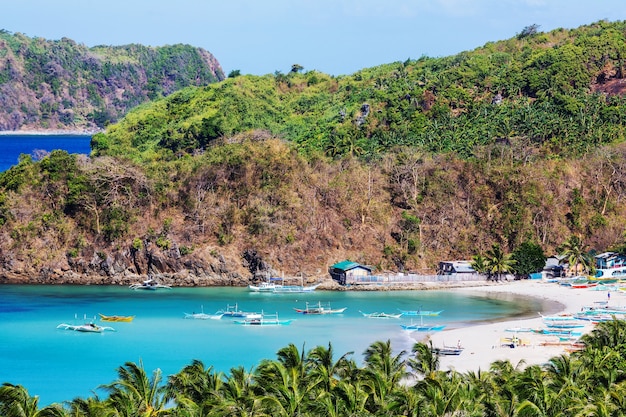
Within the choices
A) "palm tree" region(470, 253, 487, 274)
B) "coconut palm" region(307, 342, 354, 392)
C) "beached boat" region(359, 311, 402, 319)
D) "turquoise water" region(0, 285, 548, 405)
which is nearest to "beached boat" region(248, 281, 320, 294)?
"turquoise water" region(0, 285, 548, 405)

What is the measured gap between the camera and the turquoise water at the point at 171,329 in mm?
62562

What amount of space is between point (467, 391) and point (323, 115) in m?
105

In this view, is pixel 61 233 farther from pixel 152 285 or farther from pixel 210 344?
pixel 210 344

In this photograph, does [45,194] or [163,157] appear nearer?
[45,194]

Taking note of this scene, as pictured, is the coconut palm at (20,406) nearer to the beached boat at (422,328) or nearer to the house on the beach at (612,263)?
the beached boat at (422,328)

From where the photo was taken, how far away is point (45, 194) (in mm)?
100062

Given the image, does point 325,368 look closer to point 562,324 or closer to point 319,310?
point 562,324

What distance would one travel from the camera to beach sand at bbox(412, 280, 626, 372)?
6238 centimetres

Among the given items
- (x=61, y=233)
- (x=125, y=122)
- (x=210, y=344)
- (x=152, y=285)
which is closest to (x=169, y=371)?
(x=210, y=344)

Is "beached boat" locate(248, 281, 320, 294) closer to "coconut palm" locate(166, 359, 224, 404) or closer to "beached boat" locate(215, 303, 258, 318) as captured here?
"beached boat" locate(215, 303, 258, 318)

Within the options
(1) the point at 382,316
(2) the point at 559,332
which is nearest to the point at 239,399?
(2) the point at 559,332

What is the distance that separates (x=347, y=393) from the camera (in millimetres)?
38312

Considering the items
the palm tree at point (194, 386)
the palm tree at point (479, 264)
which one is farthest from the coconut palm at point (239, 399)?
the palm tree at point (479, 264)

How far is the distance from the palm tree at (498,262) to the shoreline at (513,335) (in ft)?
15.7
